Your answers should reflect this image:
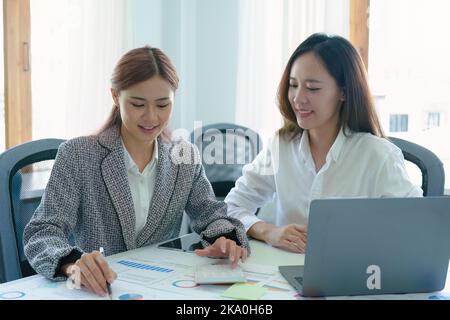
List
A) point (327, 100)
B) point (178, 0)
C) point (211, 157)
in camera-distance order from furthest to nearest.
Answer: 1. point (178, 0)
2. point (211, 157)
3. point (327, 100)

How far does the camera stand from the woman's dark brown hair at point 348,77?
5.03 feet

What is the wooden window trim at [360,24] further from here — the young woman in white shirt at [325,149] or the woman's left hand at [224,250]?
the woman's left hand at [224,250]

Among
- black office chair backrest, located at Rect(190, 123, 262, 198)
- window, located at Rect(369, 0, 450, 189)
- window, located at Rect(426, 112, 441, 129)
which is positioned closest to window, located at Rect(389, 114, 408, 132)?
window, located at Rect(369, 0, 450, 189)

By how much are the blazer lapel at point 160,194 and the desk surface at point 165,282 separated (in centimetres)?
13

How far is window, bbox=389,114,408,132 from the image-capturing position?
110 inches

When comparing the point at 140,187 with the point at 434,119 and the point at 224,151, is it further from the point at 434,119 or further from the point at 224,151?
the point at 434,119

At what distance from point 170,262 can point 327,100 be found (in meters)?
0.72

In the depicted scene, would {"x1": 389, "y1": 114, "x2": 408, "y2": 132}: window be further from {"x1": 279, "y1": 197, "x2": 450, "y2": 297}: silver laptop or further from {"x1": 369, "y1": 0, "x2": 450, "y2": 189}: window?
{"x1": 279, "y1": 197, "x2": 450, "y2": 297}: silver laptop

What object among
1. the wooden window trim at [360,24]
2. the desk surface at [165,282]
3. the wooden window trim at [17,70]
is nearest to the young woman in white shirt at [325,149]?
the desk surface at [165,282]

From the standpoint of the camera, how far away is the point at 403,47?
8.96 ft

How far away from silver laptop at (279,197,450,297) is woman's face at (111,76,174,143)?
26.2 inches

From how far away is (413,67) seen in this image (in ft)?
8.94
